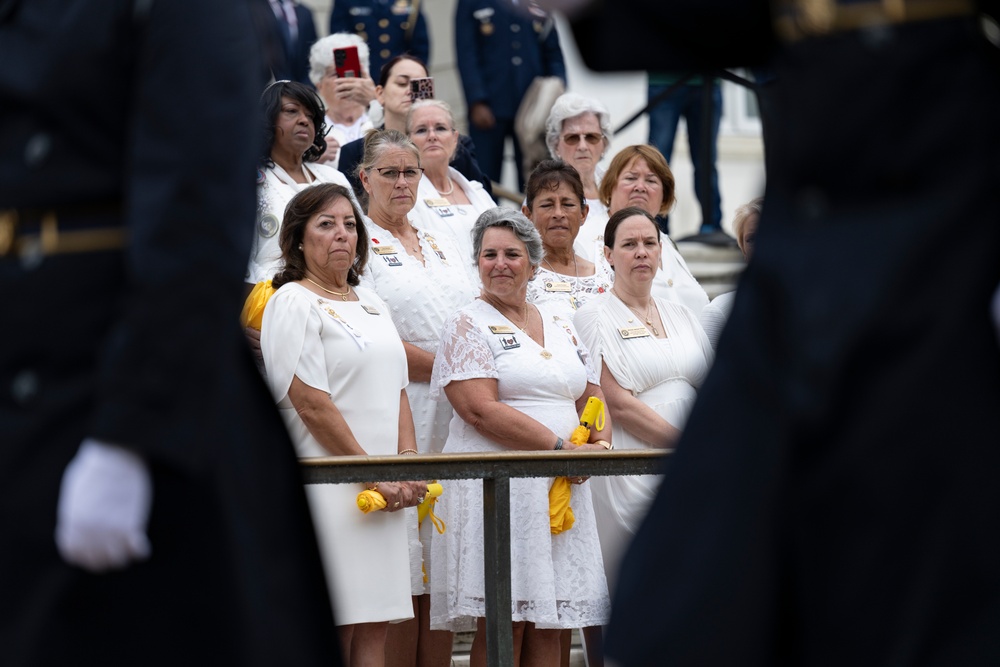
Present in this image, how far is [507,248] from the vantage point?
19.2 ft

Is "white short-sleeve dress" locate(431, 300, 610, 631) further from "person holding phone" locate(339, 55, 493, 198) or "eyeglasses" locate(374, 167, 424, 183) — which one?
"person holding phone" locate(339, 55, 493, 198)

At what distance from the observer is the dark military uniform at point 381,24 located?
31.3 feet

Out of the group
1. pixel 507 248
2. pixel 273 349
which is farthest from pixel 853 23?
pixel 507 248

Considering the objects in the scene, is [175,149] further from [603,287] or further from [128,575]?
[603,287]

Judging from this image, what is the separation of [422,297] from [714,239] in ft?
13.5

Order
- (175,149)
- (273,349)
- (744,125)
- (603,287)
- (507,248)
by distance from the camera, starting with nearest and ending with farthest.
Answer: (175,149), (273,349), (507,248), (603,287), (744,125)

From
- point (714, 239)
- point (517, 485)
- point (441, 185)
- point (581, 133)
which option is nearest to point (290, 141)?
point (441, 185)

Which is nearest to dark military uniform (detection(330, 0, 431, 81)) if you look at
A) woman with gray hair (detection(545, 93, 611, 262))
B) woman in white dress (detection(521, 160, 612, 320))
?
woman with gray hair (detection(545, 93, 611, 262))

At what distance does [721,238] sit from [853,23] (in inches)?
317

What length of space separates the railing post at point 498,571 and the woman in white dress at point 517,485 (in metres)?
0.81

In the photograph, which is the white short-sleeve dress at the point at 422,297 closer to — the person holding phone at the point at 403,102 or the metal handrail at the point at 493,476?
the metal handrail at the point at 493,476

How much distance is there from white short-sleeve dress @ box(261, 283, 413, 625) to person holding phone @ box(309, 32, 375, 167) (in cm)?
247

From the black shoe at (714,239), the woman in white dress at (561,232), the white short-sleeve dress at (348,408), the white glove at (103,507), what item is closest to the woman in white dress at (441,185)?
the woman in white dress at (561,232)

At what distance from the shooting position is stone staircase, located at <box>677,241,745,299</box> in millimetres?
9156
